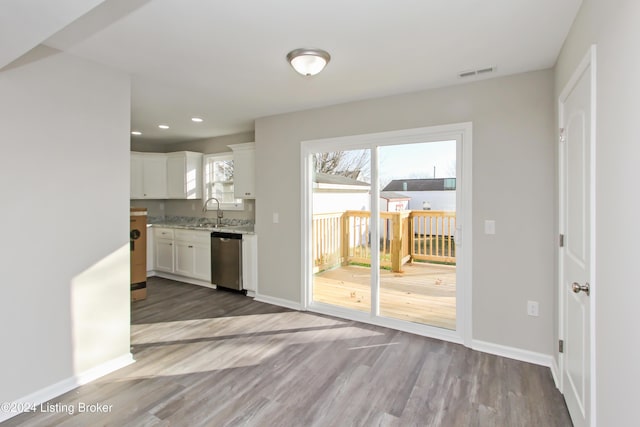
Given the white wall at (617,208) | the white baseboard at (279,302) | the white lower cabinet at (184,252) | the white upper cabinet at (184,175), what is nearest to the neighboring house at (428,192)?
the white wall at (617,208)

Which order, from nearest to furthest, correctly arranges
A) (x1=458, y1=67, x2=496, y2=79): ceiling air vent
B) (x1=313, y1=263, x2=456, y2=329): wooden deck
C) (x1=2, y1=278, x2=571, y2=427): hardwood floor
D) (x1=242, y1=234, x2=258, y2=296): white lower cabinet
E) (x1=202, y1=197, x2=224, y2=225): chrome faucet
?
(x1=2, y1=278, x2=571, y2=427): hardwood floor, (x1=458, y1=67, x2=496, y2=79): ceiling air vent, (x1=313, y1=263, x2=456, y2=329): wooden deck, (x1=242, y1=234, x2=258, y2=296): white lower cabinet, (x1=202, y1=197, x2=224, y2=225): chrome faucet

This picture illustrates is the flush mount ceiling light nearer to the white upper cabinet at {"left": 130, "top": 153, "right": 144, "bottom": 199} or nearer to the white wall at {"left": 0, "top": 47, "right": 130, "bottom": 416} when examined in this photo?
the white wall at {"left": 0, "top": 47, "right": 130, "bottom": 416}

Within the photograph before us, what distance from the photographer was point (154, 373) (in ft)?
8.56

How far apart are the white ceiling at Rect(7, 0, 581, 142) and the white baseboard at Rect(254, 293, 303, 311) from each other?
2.54 meters

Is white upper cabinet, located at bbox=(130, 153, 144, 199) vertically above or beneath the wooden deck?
above

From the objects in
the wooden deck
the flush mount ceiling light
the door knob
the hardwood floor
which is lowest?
the hardwood floor

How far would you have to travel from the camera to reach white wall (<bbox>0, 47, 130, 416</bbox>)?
211 cm

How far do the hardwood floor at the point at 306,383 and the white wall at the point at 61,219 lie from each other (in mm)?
331

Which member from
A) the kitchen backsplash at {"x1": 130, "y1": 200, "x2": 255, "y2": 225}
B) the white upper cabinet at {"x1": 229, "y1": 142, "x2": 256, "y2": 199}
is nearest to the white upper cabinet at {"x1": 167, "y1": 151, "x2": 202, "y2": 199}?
the kitchen backsplash at {"x1": 130, "y1": 200, "x2": 255, "y2": 225}

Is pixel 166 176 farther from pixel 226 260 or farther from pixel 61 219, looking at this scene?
pixel 61 219

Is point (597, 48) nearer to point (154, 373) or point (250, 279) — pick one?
point (154, 373)

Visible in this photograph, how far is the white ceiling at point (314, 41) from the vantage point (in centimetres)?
188

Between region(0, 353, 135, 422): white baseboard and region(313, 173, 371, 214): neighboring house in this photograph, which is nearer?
region(0, 353, 135, 422): white baseboard

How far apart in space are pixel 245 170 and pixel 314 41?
9.67 ft
